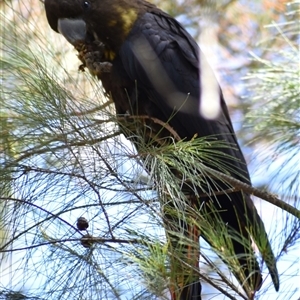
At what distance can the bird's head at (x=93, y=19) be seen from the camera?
2527 mm

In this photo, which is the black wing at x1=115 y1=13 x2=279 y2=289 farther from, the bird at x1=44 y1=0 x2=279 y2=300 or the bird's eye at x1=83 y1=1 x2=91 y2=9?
the bird's eye at x1=83 y1=1 x2=91 y2=9

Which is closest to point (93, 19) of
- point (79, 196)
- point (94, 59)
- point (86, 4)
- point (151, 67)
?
point (86, 4)

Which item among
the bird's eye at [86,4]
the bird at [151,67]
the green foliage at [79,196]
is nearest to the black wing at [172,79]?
the bird at [151,67]

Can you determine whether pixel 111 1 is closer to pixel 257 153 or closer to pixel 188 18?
pixel 257 153

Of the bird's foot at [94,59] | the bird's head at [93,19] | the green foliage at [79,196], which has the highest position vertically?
the bird's head at [93,19]

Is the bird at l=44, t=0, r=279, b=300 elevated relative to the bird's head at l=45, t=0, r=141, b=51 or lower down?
lower down

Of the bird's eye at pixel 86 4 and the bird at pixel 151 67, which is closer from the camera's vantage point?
the bird at pixel 151 67

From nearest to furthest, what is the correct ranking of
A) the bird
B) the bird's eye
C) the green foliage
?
the green foliage
the bird
the bird's eye

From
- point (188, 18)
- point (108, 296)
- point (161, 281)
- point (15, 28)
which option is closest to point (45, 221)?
point (108, 296)

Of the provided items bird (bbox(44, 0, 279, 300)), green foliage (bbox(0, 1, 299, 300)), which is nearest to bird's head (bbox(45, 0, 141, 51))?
bird (bbox(44, 0, 279, 300))

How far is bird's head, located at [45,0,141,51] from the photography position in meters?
2.53

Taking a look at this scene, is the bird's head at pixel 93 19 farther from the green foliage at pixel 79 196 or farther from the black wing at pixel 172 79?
the green foliage at pixel 79 196

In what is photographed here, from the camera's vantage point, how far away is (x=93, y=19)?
2607 millimetres

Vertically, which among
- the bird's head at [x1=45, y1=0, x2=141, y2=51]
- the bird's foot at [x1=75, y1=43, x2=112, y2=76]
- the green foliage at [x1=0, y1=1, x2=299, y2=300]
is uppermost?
the bird's head at [x1=45, y1=0, x2=141, y2=51]
